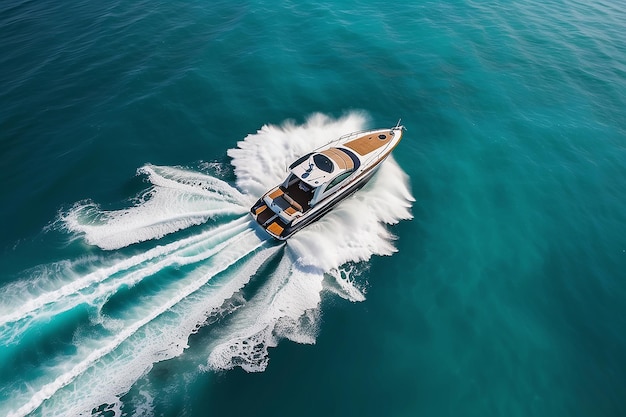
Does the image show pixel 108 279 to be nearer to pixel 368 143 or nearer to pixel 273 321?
pixel 273 321

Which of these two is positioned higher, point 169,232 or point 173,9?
point 173,9

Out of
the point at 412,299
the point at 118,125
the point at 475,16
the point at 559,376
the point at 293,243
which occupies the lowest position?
the point at 559,376

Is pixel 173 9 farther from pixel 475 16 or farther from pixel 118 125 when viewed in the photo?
pixel 475 16

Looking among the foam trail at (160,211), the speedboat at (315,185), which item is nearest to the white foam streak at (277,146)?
the foam trail at (160,211)

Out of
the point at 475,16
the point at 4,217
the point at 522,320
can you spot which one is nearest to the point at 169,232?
the point at 4,217

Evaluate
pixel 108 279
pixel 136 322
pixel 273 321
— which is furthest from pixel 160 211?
pixel 273 321

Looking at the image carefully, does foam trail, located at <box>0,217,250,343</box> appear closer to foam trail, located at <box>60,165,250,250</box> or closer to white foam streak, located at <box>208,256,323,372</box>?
foam trail, located at <box>60,165,250,250</box>

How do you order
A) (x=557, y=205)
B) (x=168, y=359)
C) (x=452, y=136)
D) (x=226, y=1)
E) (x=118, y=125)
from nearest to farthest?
(x=168, y=359)
(x=557, y=205)
(x=118, y=125)
(x=452, y=136)
(x=226, y=1)

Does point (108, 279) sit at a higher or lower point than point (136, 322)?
higher
